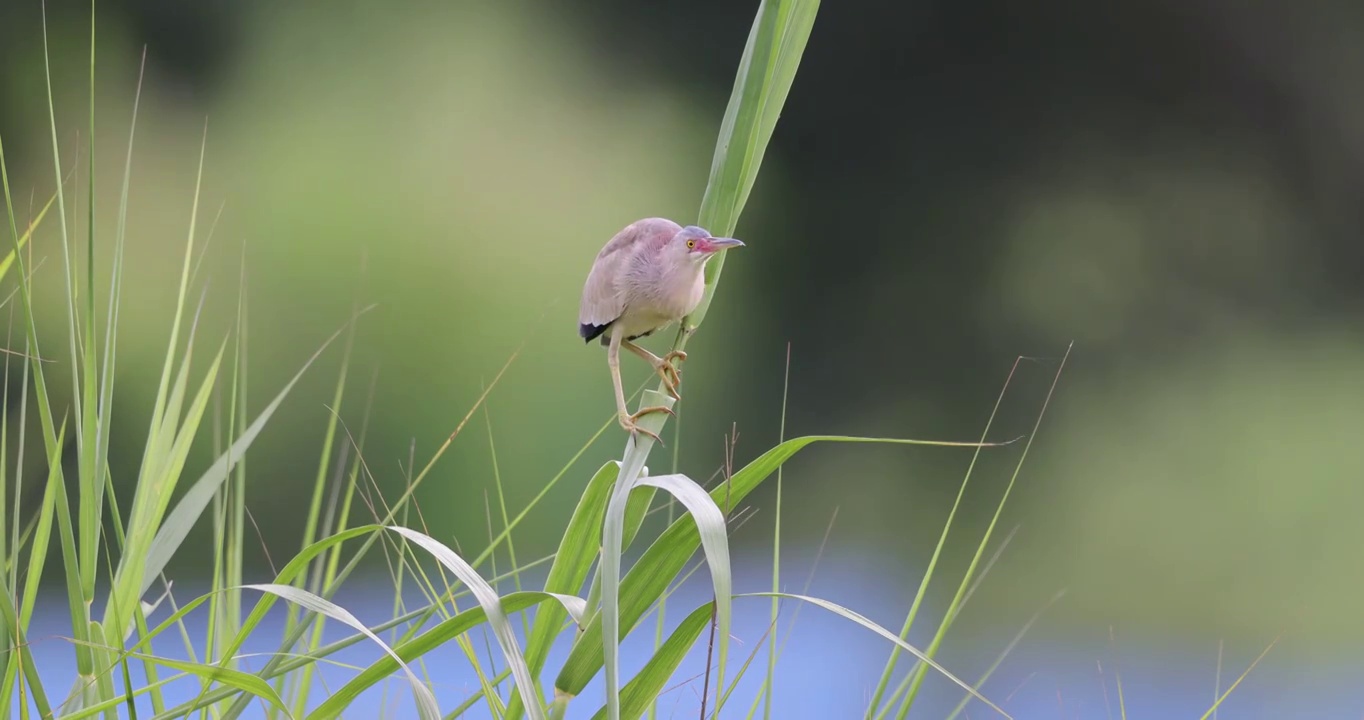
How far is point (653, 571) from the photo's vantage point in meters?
0.48

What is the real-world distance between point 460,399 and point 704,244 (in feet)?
4.98

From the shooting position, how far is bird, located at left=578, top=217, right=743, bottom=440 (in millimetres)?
524

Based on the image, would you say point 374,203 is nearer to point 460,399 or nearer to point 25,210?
point 460,399

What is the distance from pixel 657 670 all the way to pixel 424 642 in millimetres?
109

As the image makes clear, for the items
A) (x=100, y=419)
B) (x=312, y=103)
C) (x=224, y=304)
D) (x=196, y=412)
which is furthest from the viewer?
(x=312, y=103)

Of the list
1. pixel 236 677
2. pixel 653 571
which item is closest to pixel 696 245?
pixel 653 571

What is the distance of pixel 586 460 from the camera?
1.90 m

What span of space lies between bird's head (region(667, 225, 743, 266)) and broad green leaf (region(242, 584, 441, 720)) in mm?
231

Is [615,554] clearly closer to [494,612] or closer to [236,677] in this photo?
[494,612]

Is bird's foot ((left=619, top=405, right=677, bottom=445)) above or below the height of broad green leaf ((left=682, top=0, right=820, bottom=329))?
below

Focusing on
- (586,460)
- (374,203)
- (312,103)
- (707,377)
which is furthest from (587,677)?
(312,103)

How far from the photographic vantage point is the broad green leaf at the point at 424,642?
1.47 ft

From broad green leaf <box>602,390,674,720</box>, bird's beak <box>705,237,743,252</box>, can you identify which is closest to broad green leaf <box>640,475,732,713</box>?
broad green leaf <box>602,390,674,720</box>

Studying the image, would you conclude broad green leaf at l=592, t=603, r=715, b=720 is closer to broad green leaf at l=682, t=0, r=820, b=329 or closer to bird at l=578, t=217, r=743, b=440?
bird at l=578, t=217, r=743, b=440
